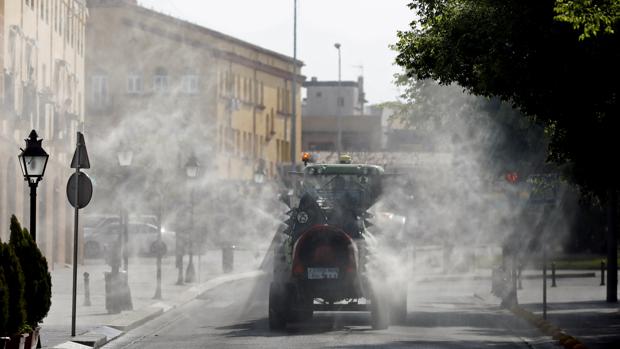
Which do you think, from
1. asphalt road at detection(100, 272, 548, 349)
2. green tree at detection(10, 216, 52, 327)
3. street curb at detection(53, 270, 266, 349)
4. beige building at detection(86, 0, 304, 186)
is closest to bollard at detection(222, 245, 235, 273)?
street curb at detection(53, 270, 266, 349)

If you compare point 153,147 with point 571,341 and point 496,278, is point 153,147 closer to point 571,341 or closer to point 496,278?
point 496,278

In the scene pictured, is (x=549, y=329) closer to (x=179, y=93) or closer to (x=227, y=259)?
(x=227, y=259)

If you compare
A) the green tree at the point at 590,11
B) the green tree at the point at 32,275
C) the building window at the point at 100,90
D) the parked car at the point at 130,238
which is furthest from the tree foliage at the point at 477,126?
the building window at the point at 100,90

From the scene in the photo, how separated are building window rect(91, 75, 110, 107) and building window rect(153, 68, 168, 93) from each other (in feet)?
9.00

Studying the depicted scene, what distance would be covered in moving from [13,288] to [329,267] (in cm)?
919

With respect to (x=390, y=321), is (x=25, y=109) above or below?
above

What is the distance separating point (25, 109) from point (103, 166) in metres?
16.7

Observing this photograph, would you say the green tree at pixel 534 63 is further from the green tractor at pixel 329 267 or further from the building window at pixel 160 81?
the building window at pixel 160 81

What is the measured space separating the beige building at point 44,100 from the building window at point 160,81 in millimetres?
21826

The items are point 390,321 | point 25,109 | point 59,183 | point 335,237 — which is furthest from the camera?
point 59,183

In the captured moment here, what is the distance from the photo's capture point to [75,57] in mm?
63500

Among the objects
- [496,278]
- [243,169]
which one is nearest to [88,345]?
[496,278]

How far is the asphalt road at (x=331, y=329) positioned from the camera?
81.7 feet

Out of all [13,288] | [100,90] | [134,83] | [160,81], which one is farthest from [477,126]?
[160,81]
